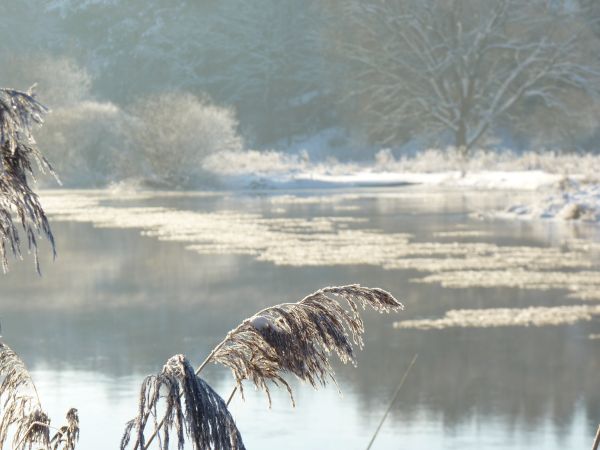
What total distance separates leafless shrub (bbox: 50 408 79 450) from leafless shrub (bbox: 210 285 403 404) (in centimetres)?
44

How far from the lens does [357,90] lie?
57.8 meters

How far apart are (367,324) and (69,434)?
1025 centimetres

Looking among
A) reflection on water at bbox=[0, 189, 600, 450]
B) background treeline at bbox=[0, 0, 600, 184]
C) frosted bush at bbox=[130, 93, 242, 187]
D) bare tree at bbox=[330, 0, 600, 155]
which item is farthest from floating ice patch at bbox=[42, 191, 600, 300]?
bare tree at bbox=[330, 0, 600, 155]

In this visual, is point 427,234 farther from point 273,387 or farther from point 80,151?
point 80,151

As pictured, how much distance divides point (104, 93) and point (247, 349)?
246 ft

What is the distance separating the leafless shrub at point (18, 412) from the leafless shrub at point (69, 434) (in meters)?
0.04

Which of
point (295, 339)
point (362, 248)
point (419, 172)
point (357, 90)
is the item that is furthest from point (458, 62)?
point (295, 339)

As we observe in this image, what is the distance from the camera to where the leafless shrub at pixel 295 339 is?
327 cm

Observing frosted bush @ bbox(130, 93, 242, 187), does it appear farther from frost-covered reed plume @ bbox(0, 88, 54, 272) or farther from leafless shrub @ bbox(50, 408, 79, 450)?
frost-covered reed plume @ bbox(0, 88, 54, 272)

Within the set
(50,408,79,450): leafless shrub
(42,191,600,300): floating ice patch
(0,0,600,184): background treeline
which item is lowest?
(42,191,600,300): floating ice patch

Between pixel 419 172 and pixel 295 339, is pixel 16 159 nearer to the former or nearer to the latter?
pixel 295 339

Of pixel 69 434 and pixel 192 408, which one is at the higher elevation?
pixel 192 408

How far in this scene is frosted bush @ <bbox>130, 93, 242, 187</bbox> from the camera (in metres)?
42.2

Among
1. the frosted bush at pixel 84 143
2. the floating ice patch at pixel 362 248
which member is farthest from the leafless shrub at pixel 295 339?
the frosted bush at pixel 84 143
